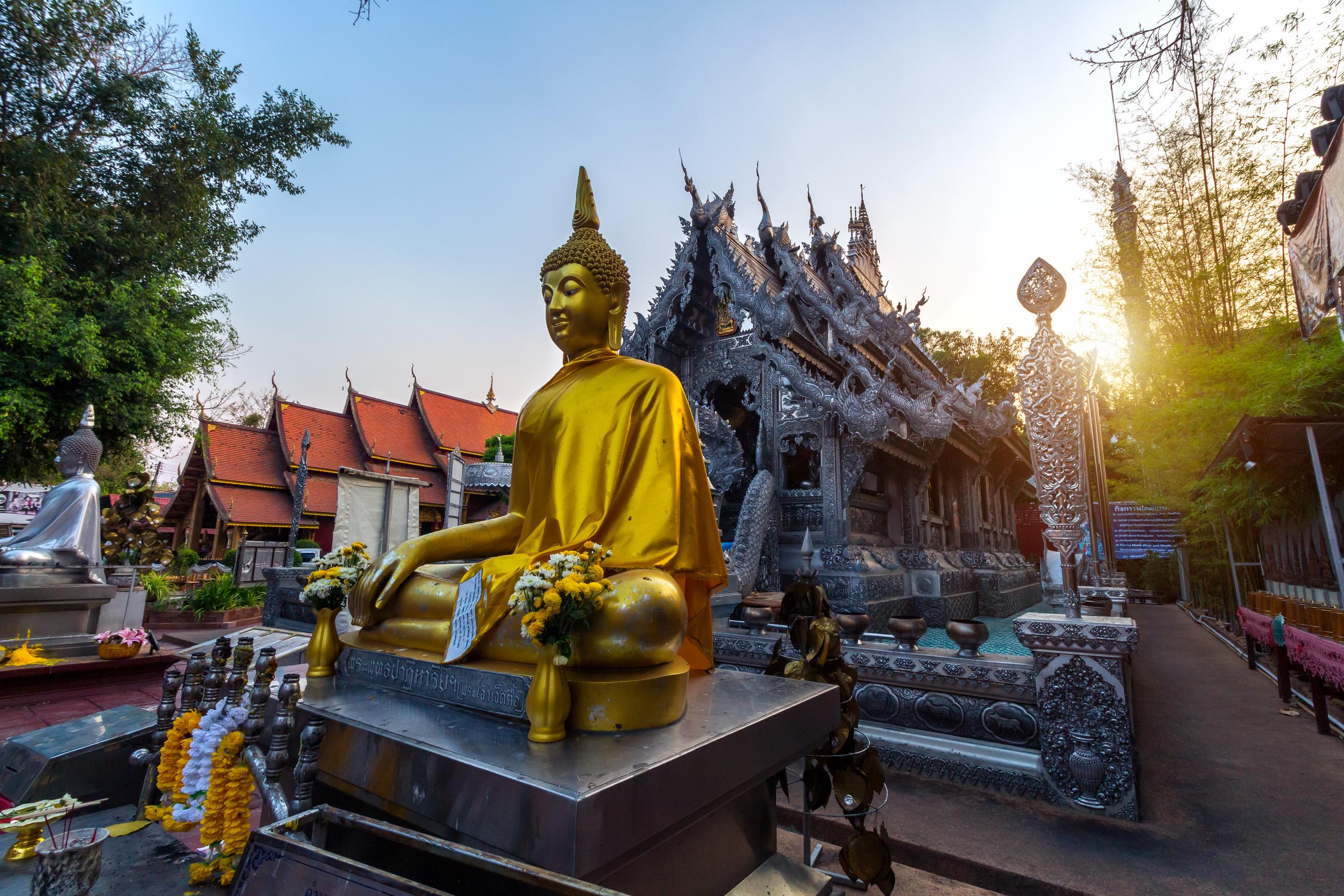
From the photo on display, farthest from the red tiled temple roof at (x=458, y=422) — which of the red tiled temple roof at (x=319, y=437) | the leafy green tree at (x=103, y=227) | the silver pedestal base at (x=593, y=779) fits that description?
the silver pedestal base at (x=593, y=779)

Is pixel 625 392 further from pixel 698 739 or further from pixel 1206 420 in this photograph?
pixel 1206 420

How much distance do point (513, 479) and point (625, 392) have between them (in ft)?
2.63

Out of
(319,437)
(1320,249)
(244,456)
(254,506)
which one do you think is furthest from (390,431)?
(1320,249)

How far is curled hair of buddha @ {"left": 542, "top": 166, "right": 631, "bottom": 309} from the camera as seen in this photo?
2621mm

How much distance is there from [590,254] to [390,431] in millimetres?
21590

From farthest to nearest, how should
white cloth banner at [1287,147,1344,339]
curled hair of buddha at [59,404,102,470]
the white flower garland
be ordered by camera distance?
1. curled hair of buddha at [59,404,102,470]
2. white cloth banner at [1287,147,1344,339]
3. the white flower garland

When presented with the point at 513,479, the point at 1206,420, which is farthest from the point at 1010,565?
the point at 513,479

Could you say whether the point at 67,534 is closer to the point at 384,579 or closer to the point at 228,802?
the point at 384,579

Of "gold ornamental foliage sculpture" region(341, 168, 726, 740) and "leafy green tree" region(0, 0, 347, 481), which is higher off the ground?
"leafy green tree" region(0, 0, 347, 481)

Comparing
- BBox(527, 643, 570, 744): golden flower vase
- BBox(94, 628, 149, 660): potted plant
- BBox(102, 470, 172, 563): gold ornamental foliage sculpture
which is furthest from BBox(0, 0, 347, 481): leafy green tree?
BBox(527, 643, 570, 744): golden flower vase

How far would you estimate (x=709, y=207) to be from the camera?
8898mm

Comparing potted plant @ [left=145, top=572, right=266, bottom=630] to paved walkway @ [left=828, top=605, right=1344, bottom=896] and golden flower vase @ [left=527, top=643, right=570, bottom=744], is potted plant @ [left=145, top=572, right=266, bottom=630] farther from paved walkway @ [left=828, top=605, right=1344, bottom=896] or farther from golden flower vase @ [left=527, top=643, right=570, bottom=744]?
paved walkway @ [left=828, top=605, right=1344, bottom=896]

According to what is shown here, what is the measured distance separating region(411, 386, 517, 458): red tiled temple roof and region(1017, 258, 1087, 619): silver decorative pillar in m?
20.6

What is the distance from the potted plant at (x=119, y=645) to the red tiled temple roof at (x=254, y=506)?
42.1 feet
